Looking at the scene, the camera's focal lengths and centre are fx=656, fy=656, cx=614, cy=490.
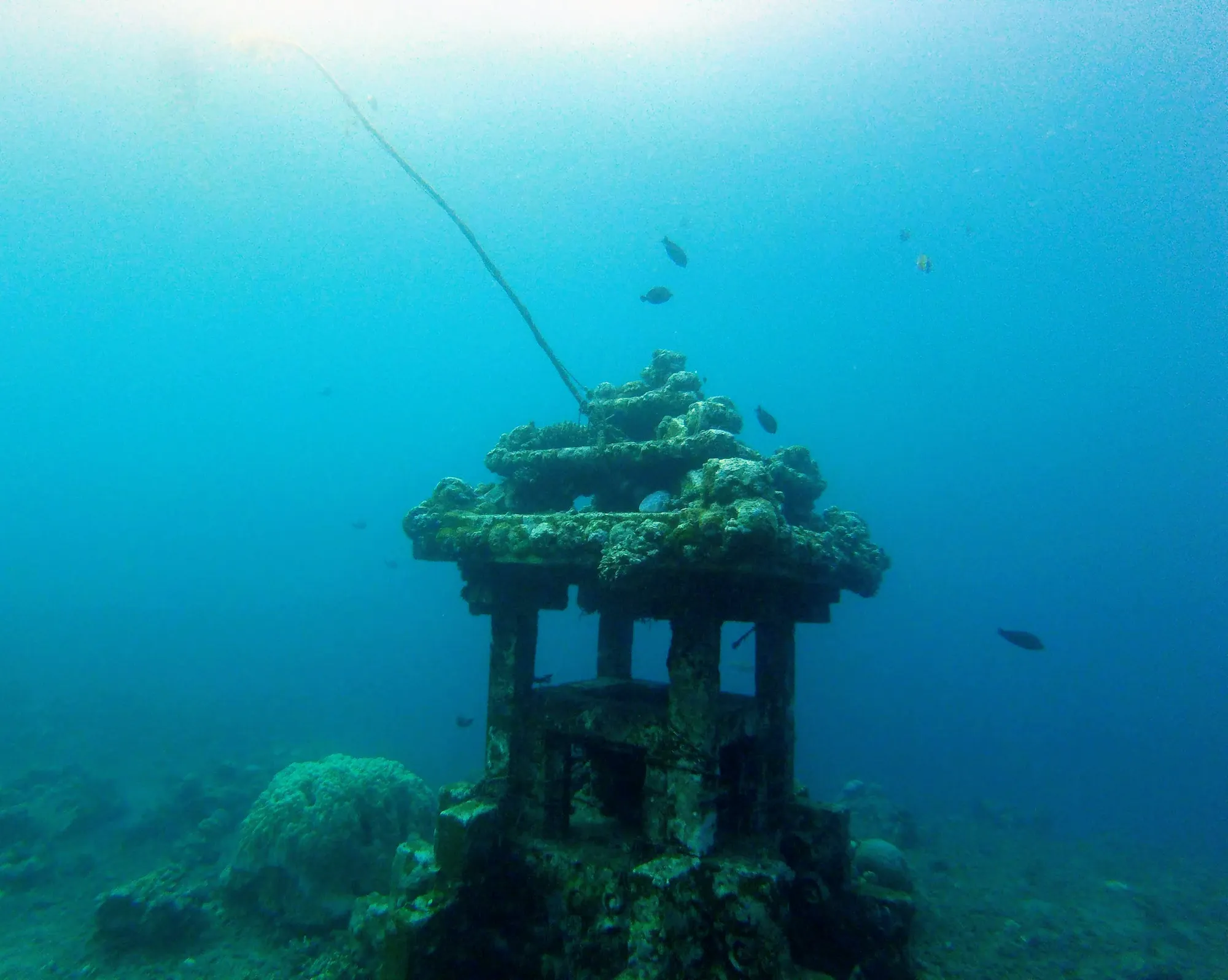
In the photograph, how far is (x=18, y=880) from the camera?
51.9 feet

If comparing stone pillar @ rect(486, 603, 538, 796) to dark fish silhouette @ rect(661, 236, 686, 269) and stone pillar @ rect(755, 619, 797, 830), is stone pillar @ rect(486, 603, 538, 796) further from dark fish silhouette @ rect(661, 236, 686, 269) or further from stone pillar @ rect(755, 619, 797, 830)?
dark fish silhouette @ rect(661, 236, 686, 269)

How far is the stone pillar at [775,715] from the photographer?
7.80 m

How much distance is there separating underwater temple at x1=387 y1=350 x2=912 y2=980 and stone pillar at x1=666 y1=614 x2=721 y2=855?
0.06 ft

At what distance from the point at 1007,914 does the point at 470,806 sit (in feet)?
47.9

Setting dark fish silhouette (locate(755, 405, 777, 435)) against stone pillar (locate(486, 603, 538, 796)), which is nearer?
stone pillar (locate(486, 603, 538, 796))

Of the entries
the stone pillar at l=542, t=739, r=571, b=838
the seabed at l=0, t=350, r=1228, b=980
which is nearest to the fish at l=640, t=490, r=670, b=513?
the seabed at l=0, t=350, r=1228, b=980

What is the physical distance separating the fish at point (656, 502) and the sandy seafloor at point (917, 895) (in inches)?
268

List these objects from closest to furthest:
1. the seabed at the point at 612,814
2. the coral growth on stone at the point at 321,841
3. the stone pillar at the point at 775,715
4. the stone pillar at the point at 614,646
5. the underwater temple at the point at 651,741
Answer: the underwater temple at the point at 651,741 < the seabed at the point at 612,814 < the stone pillar at the point at 775,715 < the stone pillar at the point at 614,646 < the coral growth on stone at the point at 321,841

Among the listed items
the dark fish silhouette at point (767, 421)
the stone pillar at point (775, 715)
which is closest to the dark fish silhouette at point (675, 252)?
the dark fish silhouette at point (767, 421)

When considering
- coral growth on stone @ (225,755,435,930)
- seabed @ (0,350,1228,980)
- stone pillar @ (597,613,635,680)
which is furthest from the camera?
coral growth on stone @ (225,755,435,930)

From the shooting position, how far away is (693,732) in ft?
20.4

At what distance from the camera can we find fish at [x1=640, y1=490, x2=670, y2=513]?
7502 mm

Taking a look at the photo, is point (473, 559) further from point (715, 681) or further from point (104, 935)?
point (104, 935)

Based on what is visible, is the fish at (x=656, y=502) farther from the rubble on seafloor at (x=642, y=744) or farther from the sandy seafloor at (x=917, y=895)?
the sandy seafloor at (x=917, y=895)
